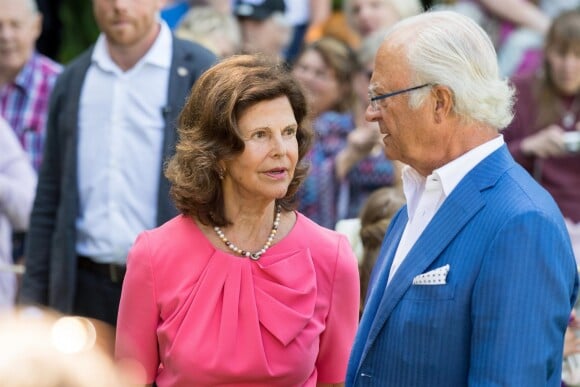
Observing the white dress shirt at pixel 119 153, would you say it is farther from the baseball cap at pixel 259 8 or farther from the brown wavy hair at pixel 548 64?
the baseball cap at pixel 259 8

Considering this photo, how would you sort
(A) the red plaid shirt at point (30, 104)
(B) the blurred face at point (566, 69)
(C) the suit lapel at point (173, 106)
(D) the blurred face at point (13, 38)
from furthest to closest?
(D) the blurred face at point (13, 38), (A) the red plaid shirt at point (30, 104), (B) the blurred face at point (566, 69), (C) the suit lapel at point (173, 106)

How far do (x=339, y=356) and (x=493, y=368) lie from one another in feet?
3.25

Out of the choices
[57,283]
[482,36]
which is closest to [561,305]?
[482,36]

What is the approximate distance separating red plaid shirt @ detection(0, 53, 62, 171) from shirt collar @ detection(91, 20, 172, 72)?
1.57 m

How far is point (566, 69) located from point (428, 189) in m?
3.62

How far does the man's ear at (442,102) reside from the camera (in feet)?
10.8

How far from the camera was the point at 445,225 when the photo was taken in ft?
10.7

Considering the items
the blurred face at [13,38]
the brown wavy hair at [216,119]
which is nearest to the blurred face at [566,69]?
the brown wavy hair at [216,119]

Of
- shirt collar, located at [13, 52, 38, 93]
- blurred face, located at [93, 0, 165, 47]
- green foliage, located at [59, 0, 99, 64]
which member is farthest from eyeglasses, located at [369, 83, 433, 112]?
green foliage, located at [59, 0, 99, 64]

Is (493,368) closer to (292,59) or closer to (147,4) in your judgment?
(147,4)

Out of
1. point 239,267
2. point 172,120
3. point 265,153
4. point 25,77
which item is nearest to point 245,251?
point 239,267

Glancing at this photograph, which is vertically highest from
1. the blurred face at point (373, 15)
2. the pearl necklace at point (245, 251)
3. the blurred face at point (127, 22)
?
the blurred face at point (373, 15)

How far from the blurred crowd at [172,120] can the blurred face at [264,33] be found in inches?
0.4

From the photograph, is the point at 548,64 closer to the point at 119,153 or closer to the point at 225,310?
the point at 119,153
